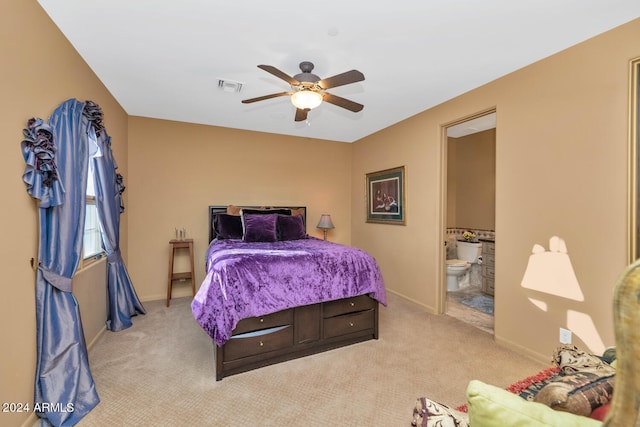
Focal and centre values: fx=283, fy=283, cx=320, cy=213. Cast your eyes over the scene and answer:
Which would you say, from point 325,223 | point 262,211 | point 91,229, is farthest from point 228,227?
point 325,223

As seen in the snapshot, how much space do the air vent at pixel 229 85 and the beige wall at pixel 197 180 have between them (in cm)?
150

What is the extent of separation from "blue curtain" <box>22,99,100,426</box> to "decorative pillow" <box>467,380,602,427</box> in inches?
91.0

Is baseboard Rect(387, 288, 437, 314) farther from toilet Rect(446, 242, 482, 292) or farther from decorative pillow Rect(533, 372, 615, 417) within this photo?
decorative pillow Rect(533, 372, 615, 417)

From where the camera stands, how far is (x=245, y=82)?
2.88 metres

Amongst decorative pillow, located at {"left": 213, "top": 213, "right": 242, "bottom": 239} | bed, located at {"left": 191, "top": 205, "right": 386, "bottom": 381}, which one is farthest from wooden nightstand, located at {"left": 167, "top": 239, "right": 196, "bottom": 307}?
bed, located at {"left": 191, "top": 205, "right": 386, "bottom": 381}

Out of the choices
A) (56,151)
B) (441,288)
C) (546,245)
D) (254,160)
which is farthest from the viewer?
(254,160)

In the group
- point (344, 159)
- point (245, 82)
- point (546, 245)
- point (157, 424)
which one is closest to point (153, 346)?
point (157, 424)

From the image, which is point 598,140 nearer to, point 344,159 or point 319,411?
point 319,411

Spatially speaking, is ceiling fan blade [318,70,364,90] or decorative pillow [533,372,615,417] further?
ceiling fan blade [318,70,364,90]

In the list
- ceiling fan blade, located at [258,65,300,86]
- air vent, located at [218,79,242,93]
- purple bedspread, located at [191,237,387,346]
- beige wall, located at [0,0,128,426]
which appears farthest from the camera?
air vent, located at [218,79,242,93]

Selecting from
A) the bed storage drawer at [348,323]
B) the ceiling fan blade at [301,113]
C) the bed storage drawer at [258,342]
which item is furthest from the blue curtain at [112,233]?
the bed storage drawer at [348,323]

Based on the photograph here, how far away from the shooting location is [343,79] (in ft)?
7.00

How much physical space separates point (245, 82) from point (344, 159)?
2.82 metres

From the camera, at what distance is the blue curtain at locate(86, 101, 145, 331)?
9.07 feet
